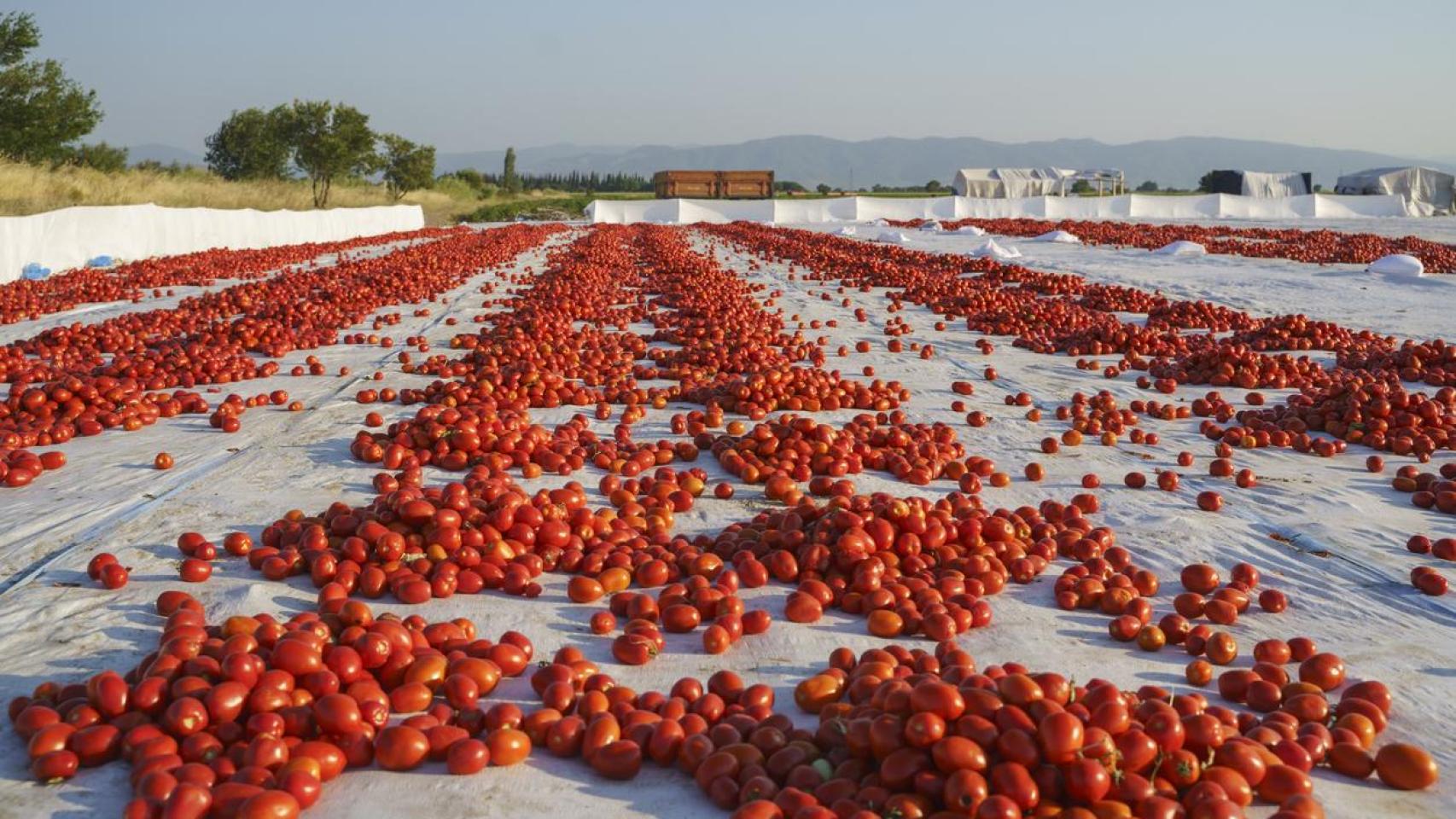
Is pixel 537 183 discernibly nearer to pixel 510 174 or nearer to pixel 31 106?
pixel 510 174

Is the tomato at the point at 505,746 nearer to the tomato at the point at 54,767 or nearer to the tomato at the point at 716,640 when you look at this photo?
the tomato at the point at 716,640

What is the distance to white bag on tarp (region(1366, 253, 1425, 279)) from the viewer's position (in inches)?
639

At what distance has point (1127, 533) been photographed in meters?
4.82

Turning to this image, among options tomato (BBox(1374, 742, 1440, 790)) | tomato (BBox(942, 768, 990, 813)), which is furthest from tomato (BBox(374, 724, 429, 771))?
tomato (BBox(1374, 742, 1440, 790))

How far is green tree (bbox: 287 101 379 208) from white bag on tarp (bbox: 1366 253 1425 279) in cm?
4458

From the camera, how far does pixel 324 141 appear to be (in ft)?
161

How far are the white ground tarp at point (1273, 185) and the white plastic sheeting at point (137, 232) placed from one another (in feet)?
154

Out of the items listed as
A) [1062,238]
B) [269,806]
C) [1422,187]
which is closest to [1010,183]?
[1422,187]

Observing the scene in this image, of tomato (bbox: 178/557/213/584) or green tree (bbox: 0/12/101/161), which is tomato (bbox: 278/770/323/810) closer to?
tomato (bbox: 178/557/213/584)

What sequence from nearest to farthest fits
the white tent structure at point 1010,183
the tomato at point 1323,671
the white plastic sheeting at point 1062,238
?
the tomato at point 1323,671 < the white plastic sheeting at point 1062,238 < the white tent structure at point 1010,183

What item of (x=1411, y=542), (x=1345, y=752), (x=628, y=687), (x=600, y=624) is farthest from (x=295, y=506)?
(x=1411, y=542)

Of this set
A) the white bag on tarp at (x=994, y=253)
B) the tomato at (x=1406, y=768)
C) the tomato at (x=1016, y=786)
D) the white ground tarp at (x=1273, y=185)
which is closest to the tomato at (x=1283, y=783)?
the tomato at (x=1406, y=768)

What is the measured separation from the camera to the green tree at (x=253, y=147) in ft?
168

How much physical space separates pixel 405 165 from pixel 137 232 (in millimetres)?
39314
